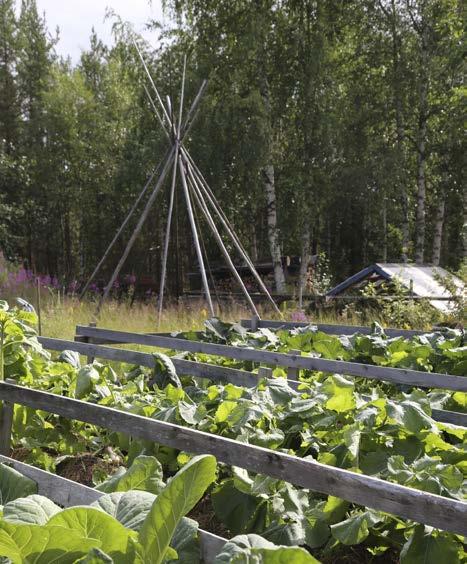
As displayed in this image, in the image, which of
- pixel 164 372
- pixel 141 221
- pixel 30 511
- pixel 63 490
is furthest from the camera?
pixel 141 221

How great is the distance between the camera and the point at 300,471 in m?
1.50

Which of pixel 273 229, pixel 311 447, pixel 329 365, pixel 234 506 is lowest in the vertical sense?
pixel 234 506

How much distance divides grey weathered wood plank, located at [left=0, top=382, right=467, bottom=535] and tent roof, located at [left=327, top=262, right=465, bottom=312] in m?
5.78

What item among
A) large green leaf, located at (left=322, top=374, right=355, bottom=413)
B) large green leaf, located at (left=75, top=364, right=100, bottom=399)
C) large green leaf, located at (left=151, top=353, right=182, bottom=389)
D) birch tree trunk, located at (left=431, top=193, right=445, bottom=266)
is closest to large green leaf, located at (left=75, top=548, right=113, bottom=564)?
large green leaf, located at (left=322, top=374, right=355, bottom=413)

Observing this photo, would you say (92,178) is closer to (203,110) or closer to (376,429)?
(203,110)

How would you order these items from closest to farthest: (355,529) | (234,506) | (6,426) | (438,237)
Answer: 1. (355,529)
2. (234,506)
3. (6,426)
4. (438,237)

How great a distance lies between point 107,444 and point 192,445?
91 cm

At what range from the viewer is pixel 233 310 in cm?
866

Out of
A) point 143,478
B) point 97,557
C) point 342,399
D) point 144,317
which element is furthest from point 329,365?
point 144,317

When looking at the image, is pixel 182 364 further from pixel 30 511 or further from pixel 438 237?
pixel 438 237

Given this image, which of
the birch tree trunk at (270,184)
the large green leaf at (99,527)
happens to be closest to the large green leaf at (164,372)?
the large green leaf at (99,527)

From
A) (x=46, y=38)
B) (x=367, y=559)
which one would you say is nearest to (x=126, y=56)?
(x=46, y=38)

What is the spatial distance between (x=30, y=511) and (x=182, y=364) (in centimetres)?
226

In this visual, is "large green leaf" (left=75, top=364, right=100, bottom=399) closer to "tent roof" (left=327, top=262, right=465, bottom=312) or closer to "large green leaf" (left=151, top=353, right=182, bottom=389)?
"large green leaf" (left=151, top=353, right=182, bottom=389)
